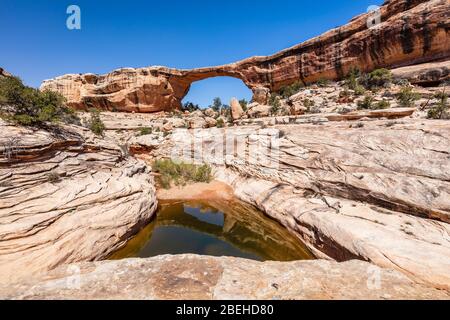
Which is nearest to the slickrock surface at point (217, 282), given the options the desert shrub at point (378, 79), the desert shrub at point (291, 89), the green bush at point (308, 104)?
the green bush at point (308, 104)

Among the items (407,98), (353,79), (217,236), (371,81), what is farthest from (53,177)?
(371,81)

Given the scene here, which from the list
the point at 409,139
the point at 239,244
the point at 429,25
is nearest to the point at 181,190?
the point at 239,244

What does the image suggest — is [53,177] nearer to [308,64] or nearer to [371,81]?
Result: [371,81]

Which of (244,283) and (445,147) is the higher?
(445,147)

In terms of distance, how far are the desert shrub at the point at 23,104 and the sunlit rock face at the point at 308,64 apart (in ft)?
92.7

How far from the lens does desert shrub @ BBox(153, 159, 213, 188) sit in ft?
56.4

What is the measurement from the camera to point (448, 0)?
973 inches

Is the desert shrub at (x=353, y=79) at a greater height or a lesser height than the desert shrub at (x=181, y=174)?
greater

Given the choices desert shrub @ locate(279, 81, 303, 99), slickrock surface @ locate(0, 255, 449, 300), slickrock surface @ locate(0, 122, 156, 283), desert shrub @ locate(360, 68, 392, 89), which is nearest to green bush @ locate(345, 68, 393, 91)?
desert shrub @ locate(360, 68, 392, 89)

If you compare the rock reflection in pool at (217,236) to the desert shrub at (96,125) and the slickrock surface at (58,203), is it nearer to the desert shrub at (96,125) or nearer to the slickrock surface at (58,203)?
the slickrock surface at (58,203)

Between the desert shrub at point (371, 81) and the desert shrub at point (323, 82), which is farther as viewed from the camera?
the desert shrub at point (323, 82)

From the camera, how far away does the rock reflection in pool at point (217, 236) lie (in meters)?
8.68

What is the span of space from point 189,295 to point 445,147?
40.1 ft
